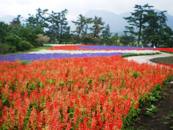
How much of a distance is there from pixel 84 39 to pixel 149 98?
43.9 m

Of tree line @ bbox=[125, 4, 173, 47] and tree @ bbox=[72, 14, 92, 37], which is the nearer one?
tree line @ bbox=[125, 4, 173, 47]

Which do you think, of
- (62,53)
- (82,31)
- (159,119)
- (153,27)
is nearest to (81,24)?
(82,31)

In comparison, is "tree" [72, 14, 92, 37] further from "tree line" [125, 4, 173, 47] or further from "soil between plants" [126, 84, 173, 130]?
"soil between plants" [126, 84, 173, 130]

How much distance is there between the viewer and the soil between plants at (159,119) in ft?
29.0

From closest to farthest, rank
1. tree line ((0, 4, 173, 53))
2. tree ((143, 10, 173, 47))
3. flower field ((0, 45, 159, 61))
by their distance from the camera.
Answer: flower field ((0, 45, 159, 61)) → tree line ((0, 4, 173, 53)) → tree ((143, 10, 173, 47))

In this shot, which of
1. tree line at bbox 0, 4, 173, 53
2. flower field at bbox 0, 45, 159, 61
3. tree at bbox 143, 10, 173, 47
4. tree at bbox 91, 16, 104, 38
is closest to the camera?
flower field at bbox 0, 45, 159, 61

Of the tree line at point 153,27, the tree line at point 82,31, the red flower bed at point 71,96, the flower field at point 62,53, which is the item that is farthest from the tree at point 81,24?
the red flower bed at point 71,96

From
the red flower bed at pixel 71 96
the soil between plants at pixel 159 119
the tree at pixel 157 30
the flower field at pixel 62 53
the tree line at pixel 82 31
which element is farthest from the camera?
the tree at pixel 157 30

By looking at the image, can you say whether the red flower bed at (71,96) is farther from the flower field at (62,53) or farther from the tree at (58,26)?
the tree at (58,26)

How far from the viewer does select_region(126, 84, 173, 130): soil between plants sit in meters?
8.83

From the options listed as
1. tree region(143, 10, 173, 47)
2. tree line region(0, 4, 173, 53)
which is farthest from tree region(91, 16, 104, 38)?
tree region(143, 10, 173, 47)

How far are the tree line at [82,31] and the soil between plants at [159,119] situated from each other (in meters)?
19.5

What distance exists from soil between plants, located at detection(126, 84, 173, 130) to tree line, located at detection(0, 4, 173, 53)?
63.9 feet

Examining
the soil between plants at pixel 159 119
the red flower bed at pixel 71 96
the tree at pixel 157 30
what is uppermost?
the tree at pixel 157 30
